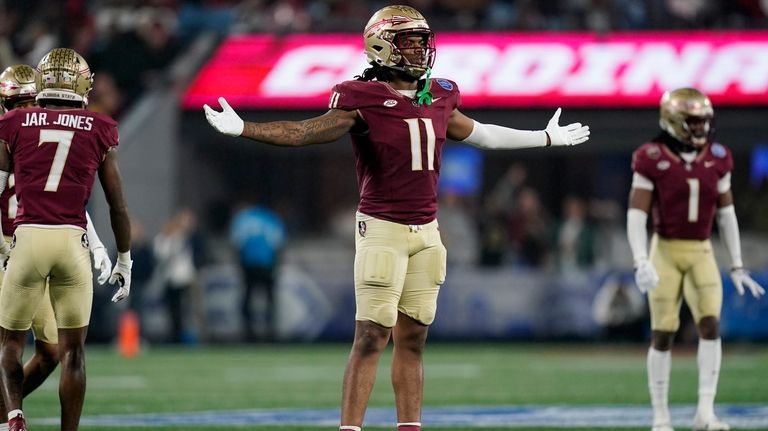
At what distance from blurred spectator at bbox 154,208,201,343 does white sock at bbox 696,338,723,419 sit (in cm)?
890

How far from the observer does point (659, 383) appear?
845cm

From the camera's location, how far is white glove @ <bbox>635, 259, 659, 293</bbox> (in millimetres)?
8453

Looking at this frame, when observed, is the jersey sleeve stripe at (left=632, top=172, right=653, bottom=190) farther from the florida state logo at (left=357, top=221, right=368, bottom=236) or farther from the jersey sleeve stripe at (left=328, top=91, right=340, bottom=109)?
the jersey sleeve stripe at (left=328, top=91, right=340, bottom=109)

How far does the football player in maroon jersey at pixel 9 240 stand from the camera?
7.45 m

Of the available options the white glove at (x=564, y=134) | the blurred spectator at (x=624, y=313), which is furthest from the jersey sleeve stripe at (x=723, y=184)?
the blurred spectator at (x=624, y=313)

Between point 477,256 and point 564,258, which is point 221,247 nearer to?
point 477,256

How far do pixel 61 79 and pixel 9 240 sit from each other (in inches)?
48.3

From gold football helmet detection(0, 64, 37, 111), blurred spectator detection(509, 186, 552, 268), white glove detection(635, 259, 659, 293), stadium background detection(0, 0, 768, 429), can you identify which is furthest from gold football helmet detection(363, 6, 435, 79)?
blurred spectator detection(509, 186, 552, 268)

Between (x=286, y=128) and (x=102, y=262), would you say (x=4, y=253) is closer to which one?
(x=102, y=262)

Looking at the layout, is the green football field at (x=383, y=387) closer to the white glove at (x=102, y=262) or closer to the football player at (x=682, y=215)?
the football player at (x=682, y=215)

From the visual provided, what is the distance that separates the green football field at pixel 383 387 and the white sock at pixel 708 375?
12.8 inches

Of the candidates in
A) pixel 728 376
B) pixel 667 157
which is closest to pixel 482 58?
pixel 728 376

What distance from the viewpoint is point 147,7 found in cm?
1931

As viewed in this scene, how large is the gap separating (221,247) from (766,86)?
23.7ft
